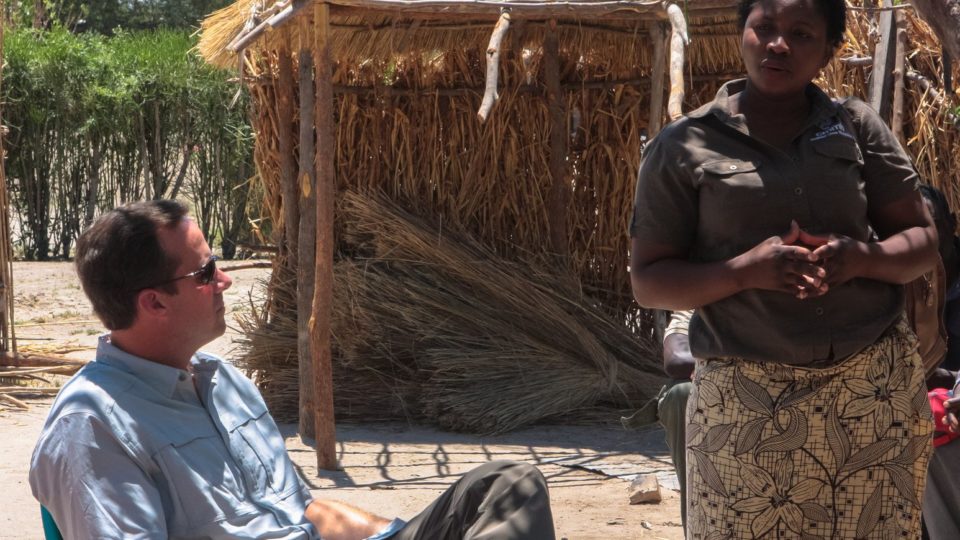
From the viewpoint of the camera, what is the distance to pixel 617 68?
7.05 meters

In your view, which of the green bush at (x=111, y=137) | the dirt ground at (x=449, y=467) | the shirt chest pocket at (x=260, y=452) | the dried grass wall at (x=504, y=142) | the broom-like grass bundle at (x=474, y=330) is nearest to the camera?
the shirt chest pocket at (x=260, y=452)

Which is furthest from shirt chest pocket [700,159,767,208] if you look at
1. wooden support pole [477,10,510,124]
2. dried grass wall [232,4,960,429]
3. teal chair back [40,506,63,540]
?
dried grass wall [232,4,960,429]

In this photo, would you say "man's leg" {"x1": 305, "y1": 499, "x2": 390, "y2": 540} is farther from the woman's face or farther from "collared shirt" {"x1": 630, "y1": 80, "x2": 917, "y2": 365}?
the woman's face

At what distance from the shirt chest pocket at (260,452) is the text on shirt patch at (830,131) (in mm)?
1208

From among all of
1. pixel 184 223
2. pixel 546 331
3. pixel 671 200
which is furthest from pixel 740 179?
pixel 546 331

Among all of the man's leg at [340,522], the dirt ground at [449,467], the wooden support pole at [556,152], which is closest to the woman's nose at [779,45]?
the man's leg at [340,522]

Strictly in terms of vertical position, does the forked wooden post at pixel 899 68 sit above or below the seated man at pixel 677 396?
above

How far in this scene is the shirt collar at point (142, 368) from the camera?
94.5 inches

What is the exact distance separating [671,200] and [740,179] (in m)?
0.13

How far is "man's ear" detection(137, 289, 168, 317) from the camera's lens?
240 cm

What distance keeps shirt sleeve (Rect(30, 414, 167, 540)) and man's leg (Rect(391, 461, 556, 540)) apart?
0.50 m

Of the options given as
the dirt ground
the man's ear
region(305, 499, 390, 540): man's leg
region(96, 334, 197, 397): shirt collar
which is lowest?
the dirt ground

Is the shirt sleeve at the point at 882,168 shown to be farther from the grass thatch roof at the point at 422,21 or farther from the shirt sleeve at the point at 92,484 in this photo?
the grass thatch roof at the point at 422,21

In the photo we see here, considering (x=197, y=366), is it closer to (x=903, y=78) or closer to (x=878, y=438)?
(x=878, y=438)
